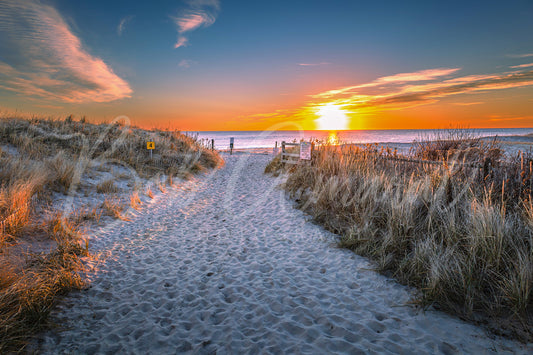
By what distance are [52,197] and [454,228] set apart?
915 cm

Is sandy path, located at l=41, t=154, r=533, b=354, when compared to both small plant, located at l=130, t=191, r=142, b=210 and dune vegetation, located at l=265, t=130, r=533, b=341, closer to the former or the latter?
dune vegetation, located at l=265, t=130, r=533, b=341

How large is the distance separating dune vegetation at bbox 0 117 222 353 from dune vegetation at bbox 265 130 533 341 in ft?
15.6

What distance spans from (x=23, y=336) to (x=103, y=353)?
29.8 inches

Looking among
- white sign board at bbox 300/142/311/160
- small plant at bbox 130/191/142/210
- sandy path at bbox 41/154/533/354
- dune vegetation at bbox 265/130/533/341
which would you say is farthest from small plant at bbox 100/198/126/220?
white sign board at bbox 300/142/311/160

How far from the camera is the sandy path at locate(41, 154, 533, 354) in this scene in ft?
8.58

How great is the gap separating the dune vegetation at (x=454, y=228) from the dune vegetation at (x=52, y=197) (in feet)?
15.6

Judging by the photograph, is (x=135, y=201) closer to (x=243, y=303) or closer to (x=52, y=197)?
(x=52, y=197)

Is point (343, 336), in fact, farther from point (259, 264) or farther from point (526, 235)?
point (526, 235)

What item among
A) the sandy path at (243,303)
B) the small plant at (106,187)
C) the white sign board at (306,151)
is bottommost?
the sandy path at (243,303)

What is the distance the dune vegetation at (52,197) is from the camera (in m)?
2.77

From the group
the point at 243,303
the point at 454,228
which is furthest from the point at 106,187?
the point at 454,228

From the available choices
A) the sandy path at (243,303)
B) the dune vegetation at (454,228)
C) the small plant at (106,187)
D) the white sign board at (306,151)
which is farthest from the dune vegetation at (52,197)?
the white sign board at (306,151)

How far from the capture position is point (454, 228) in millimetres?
4059

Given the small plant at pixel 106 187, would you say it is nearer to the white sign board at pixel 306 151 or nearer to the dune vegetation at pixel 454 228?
the dune vegetation at pixel 454 228
